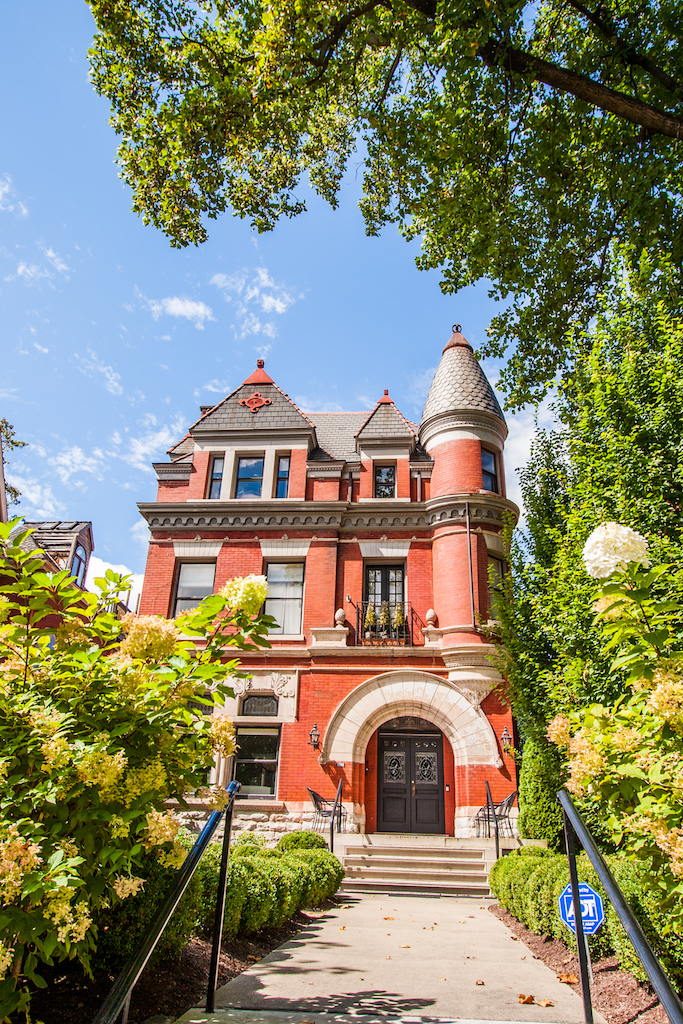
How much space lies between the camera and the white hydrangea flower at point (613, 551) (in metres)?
3.33

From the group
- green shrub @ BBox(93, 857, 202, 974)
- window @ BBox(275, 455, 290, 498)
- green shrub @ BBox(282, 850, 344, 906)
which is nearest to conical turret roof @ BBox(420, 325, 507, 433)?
window @ BBox(275, 455, 290, 498)

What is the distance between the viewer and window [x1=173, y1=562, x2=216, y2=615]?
17906 mm

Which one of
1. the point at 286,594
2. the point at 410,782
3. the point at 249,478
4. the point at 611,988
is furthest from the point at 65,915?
the point at 249,478

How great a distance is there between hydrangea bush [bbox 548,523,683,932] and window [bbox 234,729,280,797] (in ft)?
44.6

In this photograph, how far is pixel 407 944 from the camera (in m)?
6.55

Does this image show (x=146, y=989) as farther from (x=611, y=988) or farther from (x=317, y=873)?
(x=317, y=873)

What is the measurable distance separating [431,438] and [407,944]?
13.9 meters

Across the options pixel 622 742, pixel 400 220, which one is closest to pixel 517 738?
pixel 400 220

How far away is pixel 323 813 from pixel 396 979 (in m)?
10.3

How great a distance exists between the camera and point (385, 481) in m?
18.6

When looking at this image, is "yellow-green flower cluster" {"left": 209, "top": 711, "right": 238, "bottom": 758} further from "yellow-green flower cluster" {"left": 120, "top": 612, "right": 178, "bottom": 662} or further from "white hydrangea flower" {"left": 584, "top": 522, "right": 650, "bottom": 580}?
"white hydrangea flower" {"left": 584, "top": 522, "right": 650, "bottom": 580}

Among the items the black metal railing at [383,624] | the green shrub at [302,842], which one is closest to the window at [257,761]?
the black metal railing at [383,624]

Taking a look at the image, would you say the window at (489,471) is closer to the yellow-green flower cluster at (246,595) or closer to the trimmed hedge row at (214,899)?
the trimmed hedge row at (214,899)

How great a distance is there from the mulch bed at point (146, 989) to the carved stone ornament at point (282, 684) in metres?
10.7
